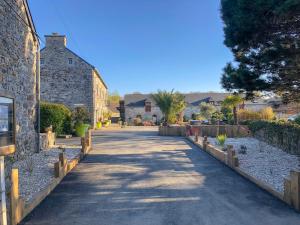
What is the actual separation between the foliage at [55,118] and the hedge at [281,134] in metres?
12.5

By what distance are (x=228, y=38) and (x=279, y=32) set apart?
4.97ft

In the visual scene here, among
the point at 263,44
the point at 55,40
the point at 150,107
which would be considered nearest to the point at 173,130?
the point at 55,40

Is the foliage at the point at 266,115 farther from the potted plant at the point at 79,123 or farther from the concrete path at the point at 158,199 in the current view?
the concrete path at the point at 158,199

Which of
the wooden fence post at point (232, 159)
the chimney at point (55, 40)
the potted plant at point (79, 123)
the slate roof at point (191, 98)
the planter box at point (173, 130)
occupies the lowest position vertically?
the wooden fence post at point (232, 159)

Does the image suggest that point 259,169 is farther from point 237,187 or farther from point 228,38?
point 228,38

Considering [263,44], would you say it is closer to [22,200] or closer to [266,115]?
[22,200]

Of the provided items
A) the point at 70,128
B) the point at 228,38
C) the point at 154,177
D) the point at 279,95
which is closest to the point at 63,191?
the point at 154,177

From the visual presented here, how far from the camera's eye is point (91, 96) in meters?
29.5

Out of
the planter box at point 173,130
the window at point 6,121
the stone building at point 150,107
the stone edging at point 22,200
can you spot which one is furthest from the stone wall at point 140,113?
the window at point 6,121

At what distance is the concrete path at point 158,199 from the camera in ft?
18.1

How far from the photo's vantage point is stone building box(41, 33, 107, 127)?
28.8 m

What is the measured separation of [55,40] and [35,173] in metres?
22.0

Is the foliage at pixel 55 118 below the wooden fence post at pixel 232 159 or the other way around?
the other way around

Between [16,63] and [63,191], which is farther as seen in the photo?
[16,63]
